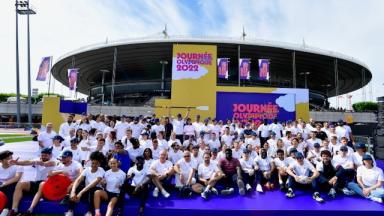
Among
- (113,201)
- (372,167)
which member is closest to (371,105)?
(372,167)

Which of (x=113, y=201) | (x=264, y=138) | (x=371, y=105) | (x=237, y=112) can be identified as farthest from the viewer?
(x=371, y=105)

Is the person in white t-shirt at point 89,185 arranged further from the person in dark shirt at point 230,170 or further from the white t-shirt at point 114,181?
the person in dark shirt at point 230,170

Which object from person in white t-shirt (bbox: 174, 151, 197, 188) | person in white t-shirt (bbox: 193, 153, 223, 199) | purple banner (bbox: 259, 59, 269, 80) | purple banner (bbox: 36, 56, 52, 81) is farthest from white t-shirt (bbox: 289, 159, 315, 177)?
purple banner (bbox: 36, 56, 52, 81)

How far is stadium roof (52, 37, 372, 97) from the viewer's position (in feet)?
110

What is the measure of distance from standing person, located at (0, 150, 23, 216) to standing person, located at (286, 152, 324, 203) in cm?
664

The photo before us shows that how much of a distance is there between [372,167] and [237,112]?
10123mm

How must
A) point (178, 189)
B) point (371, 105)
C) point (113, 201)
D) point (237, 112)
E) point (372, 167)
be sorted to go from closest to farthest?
1. point (113, 201)
2. point (372, 167)
3. point (178, 189)
4. point (237, 112)
5. point (371, 105)

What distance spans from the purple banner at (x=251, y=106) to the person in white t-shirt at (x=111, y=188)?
11412 millimetres

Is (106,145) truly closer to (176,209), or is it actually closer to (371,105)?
(176,209)

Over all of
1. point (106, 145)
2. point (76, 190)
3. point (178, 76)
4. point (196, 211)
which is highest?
point (178, 76)

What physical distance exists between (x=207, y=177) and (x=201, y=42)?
2749cm

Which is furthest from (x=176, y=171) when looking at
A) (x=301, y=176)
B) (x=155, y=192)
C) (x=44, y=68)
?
(x=44, y=68)

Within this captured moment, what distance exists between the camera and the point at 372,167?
6.87m

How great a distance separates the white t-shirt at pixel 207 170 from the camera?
7.39 meters
